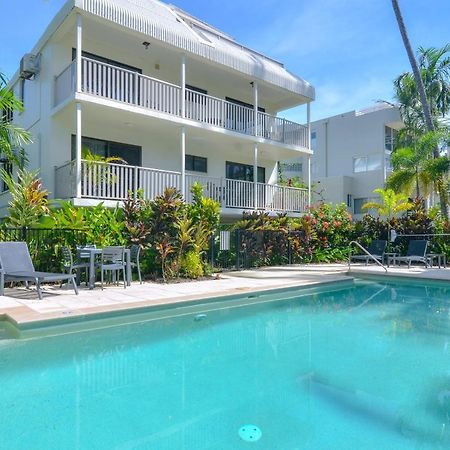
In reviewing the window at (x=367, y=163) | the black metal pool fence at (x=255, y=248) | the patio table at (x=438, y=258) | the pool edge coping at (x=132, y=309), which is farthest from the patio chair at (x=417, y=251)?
the window at (x=367, y=163)

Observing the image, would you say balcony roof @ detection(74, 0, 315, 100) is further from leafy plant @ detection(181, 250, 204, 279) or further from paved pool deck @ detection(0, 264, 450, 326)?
paved pool deck @ detection(0, 264, 450, 326)

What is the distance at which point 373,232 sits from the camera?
18.8 m

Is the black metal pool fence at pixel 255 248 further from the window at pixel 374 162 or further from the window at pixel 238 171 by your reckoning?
the window at pixel 374 162

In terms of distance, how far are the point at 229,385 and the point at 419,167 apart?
59.4ft

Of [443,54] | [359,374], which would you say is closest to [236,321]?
[359,374]

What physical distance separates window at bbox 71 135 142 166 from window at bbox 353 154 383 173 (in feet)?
69.1

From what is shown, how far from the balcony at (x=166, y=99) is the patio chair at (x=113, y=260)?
17.1ft

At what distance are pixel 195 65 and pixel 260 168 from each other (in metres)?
6.54

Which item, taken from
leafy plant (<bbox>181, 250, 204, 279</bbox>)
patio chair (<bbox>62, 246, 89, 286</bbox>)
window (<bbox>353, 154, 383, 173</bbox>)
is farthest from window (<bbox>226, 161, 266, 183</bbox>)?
window (<bbox>353, 154, 383, 173</bbox>)

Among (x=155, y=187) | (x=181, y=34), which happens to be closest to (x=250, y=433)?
(x=155, y=187)

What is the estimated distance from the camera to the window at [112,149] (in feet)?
45.5

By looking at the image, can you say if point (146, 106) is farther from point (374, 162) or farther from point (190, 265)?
point (374, 162)

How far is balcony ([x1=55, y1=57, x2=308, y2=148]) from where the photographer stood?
12.2 meters

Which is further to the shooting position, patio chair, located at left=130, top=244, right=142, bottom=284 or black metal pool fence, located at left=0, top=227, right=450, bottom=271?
patio chair, located at left=130, top=244, right=142, bottom=284
